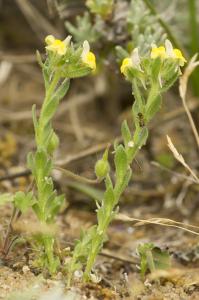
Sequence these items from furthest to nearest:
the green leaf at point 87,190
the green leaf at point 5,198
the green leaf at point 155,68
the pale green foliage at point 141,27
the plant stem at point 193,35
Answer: the plant stem at point 193,35 < the green leaf at point 87,190 < the pale green foliage at point 141,27 < the green leaf at point 5,198 < the green leaf at point 155,68

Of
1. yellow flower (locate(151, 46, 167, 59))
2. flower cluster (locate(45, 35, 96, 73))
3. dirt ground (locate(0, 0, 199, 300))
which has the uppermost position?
flower cluster (locate(45, 35, 96, 73))

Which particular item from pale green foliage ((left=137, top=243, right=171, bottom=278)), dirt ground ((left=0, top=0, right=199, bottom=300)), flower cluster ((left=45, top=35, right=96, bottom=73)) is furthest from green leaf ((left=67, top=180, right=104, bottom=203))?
flower cluster ((left=45, top=35, right=96, bottom=73))

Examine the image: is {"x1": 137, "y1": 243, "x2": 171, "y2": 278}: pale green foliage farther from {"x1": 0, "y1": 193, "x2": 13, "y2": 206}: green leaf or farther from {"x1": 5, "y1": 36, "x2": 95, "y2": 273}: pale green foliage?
{"x1": 0, "y1": 193, "x2": 13, "y2": 206}: green leaf

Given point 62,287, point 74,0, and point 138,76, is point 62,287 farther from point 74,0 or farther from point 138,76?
point 74,0

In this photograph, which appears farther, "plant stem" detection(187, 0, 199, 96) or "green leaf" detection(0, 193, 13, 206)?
"plant stem" detection(187, 0, 199, 96)

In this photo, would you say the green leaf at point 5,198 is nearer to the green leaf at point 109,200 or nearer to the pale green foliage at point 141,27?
the green leaf at point 109,200

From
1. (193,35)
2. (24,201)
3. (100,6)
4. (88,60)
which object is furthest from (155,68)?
(193,35)

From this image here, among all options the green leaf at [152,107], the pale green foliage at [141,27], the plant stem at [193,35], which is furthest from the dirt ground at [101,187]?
the pale green foliage at [141,27]

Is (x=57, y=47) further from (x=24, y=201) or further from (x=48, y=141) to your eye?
(x=24, y=201)

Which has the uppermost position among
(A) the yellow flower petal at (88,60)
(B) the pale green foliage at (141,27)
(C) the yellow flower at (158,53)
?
(A) the yellow flower petal at (88,60)

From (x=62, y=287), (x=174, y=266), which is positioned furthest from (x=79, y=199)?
(x=62, y=287)

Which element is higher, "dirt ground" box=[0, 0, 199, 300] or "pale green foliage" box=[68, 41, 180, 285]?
"pale green foliage" box=[68, 41, 180, 285]
